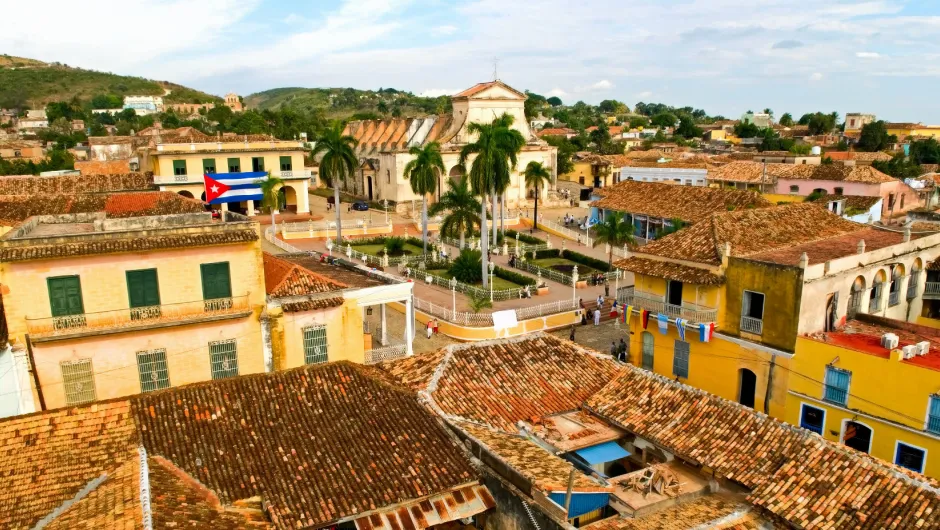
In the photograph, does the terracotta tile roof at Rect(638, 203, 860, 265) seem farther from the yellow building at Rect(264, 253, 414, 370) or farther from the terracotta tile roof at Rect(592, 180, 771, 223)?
the terracotta tile roof at Rect(592, 180, 771, 223)

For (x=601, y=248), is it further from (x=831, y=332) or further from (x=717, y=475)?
(x=717, y=475)

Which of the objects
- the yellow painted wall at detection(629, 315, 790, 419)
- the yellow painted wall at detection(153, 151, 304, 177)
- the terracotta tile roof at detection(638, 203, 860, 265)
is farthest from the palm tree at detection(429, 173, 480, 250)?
the yellow painted wall at detection(153, 151, 304, 177)

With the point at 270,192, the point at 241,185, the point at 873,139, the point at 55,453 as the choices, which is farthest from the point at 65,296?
the point at 873,139

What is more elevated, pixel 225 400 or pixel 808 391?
pixel 225 400

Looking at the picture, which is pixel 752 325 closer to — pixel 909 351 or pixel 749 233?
pixel 909 351

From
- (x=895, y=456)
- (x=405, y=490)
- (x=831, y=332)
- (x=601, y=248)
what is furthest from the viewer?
(x=601, y=248)

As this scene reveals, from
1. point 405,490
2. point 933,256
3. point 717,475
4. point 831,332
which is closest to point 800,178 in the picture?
point 933,256
